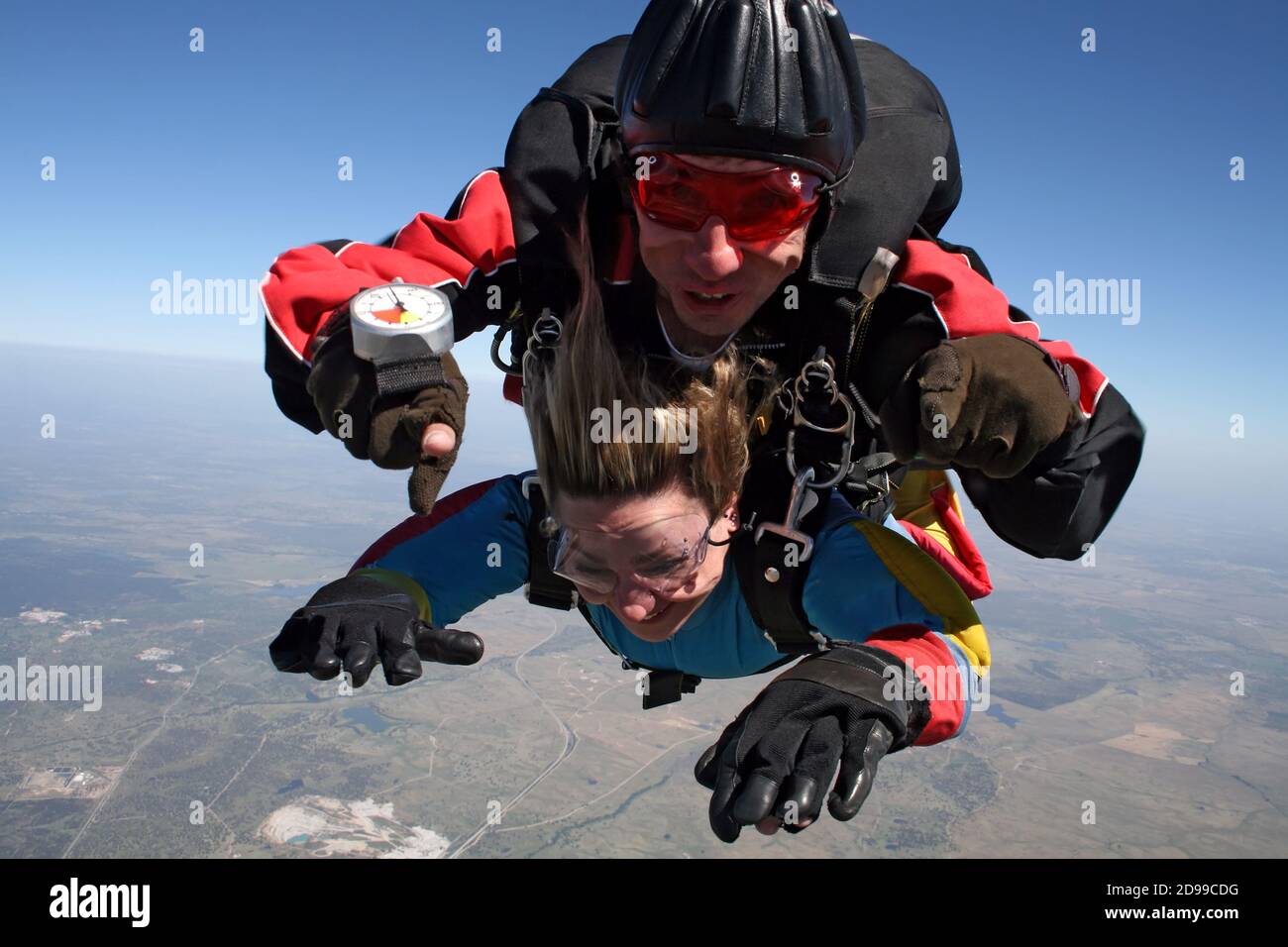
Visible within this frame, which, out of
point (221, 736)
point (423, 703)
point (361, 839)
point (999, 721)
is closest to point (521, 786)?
point (361, 839)

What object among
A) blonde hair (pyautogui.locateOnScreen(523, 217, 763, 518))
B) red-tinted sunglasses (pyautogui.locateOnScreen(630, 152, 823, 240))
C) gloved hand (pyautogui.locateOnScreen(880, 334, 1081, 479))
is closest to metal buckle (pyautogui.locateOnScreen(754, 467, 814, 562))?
blonde hair (pyautogui.locateOnScreen(523, 217, 763, 518))

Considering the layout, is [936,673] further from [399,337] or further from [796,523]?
[399,337]

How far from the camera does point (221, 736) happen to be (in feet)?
155

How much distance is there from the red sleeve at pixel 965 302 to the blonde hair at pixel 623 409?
A: 41 cm

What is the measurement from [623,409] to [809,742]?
0.84 meters

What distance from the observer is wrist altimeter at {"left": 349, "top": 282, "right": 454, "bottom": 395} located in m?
1.51

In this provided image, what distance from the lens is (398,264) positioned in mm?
1887

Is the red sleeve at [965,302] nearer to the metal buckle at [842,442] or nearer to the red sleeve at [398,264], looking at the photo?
the metal buckle at [842,442]

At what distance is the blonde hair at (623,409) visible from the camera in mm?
1834

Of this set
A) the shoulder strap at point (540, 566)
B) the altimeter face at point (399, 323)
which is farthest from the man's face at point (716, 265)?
the shoulder strap at point (540, 566)

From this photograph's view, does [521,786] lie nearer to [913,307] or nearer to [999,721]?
[999,721]

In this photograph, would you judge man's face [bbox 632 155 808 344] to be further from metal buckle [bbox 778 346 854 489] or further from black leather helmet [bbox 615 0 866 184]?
metal buckle [bbox 778 346 854 489]
